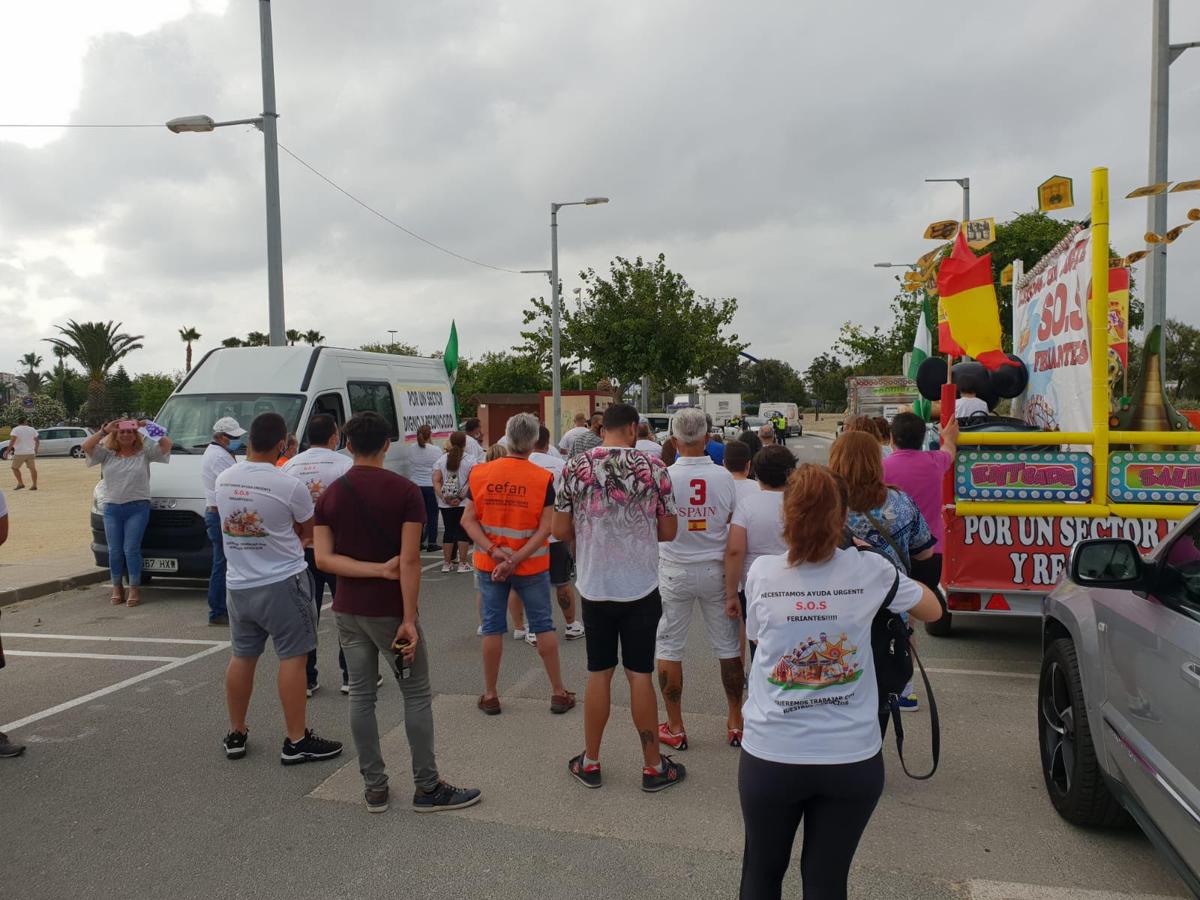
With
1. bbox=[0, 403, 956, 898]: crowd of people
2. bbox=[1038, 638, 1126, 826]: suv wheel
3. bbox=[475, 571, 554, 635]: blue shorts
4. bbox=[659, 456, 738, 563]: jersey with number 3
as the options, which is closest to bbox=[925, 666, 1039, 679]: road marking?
bbox=[0, 403, 956, 898]: crowd of people

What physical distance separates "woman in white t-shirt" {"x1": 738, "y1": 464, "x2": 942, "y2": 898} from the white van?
7727 millimetres

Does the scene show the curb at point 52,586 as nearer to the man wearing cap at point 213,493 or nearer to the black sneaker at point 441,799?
the man wearing cap at point 213,493

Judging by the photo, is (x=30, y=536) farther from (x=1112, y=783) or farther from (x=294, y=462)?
(x=1112, y=783)

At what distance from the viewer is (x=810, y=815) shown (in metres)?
2.48

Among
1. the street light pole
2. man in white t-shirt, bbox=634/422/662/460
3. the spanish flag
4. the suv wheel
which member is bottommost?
the suv wheel

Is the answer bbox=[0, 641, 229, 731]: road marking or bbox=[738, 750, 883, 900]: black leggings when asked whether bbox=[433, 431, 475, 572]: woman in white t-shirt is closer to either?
bbox=[0, 641, 229, 731]: road marking

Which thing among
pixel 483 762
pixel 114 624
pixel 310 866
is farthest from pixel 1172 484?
pixel 114 624

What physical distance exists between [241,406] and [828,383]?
286 feet

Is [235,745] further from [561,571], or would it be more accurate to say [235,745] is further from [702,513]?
[561,571]

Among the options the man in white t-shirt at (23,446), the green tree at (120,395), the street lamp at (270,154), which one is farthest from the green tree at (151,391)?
the street lamp at (270,154)

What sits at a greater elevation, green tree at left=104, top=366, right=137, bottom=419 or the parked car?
green tree at left=104, top=366, right=137, bottom=419

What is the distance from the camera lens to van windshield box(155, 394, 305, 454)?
9.88 metres

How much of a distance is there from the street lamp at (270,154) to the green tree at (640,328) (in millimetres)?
18311

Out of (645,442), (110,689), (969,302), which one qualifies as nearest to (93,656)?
(110,689)
